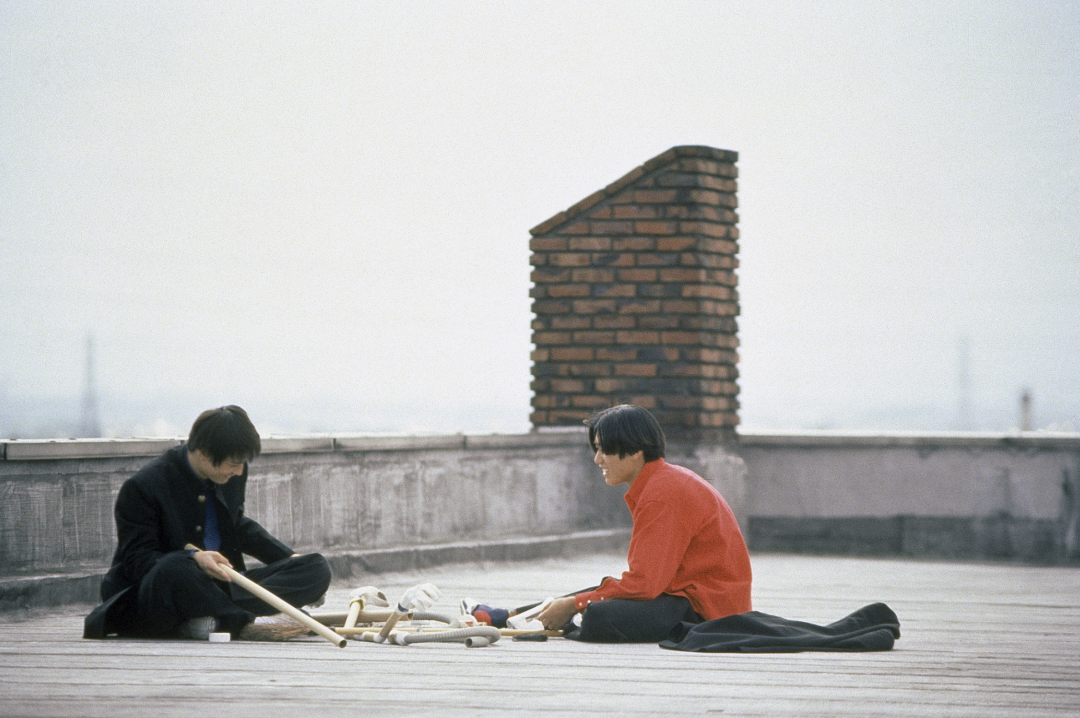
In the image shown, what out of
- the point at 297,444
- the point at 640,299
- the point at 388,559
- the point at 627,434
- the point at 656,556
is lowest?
the point at 388,559

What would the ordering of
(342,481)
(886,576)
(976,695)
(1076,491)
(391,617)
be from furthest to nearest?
1. (1076,491)
2. (886,576)
3. (342,481)
4. (391,617)
5. (976,695)

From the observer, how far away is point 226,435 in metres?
5.68

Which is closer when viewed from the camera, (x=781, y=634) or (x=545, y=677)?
(x=545, y=677)

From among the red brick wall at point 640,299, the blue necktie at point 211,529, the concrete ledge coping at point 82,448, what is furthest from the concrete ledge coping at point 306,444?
the blue necktie at point 211,529

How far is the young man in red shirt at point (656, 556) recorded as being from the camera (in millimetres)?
5727

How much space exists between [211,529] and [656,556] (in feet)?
5.81

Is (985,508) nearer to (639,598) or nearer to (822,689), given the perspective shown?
(639,598)

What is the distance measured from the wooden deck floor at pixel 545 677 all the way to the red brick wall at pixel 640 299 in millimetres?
3538

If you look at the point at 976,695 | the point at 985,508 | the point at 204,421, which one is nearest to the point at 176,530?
the point at 204,421

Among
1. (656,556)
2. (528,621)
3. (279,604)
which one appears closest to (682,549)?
(656,556)

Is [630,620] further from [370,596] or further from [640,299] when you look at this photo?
[640,299]

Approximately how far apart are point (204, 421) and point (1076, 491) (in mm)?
6489

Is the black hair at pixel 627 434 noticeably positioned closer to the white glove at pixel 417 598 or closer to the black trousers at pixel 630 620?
the black trousers at pixel 630 620

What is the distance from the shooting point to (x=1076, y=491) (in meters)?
10.0
